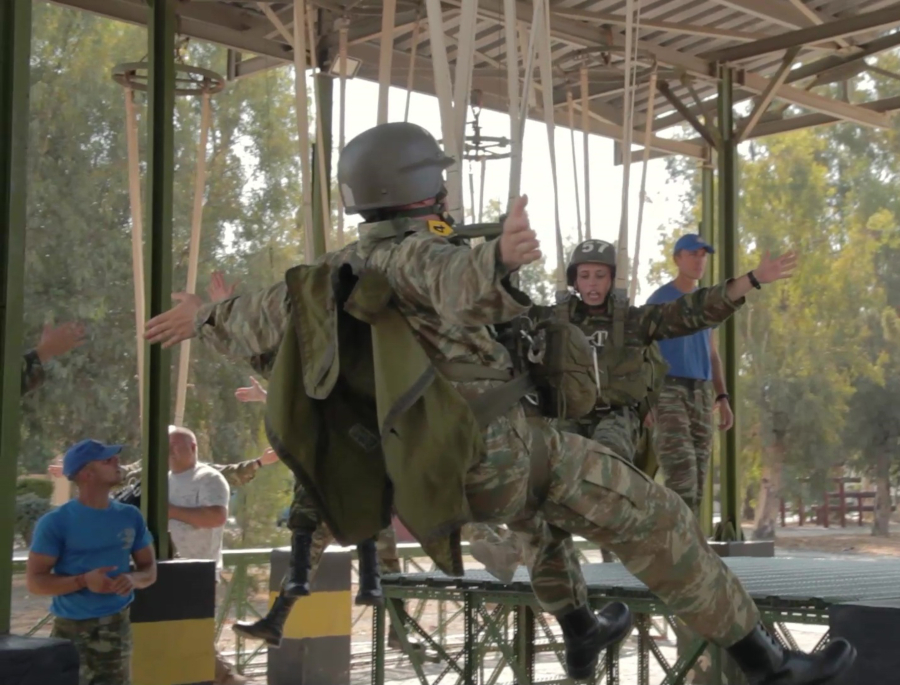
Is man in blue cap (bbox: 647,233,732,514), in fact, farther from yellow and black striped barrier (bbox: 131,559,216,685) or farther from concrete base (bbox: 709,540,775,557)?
yellow and black striped barrier (bbox: 131,559,216,685)

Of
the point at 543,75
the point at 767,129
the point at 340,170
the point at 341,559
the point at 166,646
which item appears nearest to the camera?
the point at 340,170

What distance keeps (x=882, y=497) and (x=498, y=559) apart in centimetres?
2548

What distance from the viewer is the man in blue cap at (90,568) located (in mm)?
6145

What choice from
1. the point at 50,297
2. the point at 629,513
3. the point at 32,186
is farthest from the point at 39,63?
the point at 629,513

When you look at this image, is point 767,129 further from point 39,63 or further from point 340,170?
point 39,63

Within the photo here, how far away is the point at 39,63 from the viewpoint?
74.0 feet

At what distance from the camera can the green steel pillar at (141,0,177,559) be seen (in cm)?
718

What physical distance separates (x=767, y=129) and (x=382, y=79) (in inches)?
276

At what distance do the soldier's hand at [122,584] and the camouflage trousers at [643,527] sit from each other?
8.35ft

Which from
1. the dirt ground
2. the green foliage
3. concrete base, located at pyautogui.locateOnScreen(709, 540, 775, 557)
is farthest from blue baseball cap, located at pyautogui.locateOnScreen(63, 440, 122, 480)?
the green foliage

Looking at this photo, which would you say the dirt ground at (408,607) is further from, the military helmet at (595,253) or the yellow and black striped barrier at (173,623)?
the military helmet at (595,253)

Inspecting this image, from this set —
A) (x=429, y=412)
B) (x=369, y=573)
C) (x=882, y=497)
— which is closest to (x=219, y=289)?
(x=429, y=412)

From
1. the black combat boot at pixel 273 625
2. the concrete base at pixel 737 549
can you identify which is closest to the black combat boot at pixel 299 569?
the black combat boot at pixel 273 625

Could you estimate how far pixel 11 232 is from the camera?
223 inches
